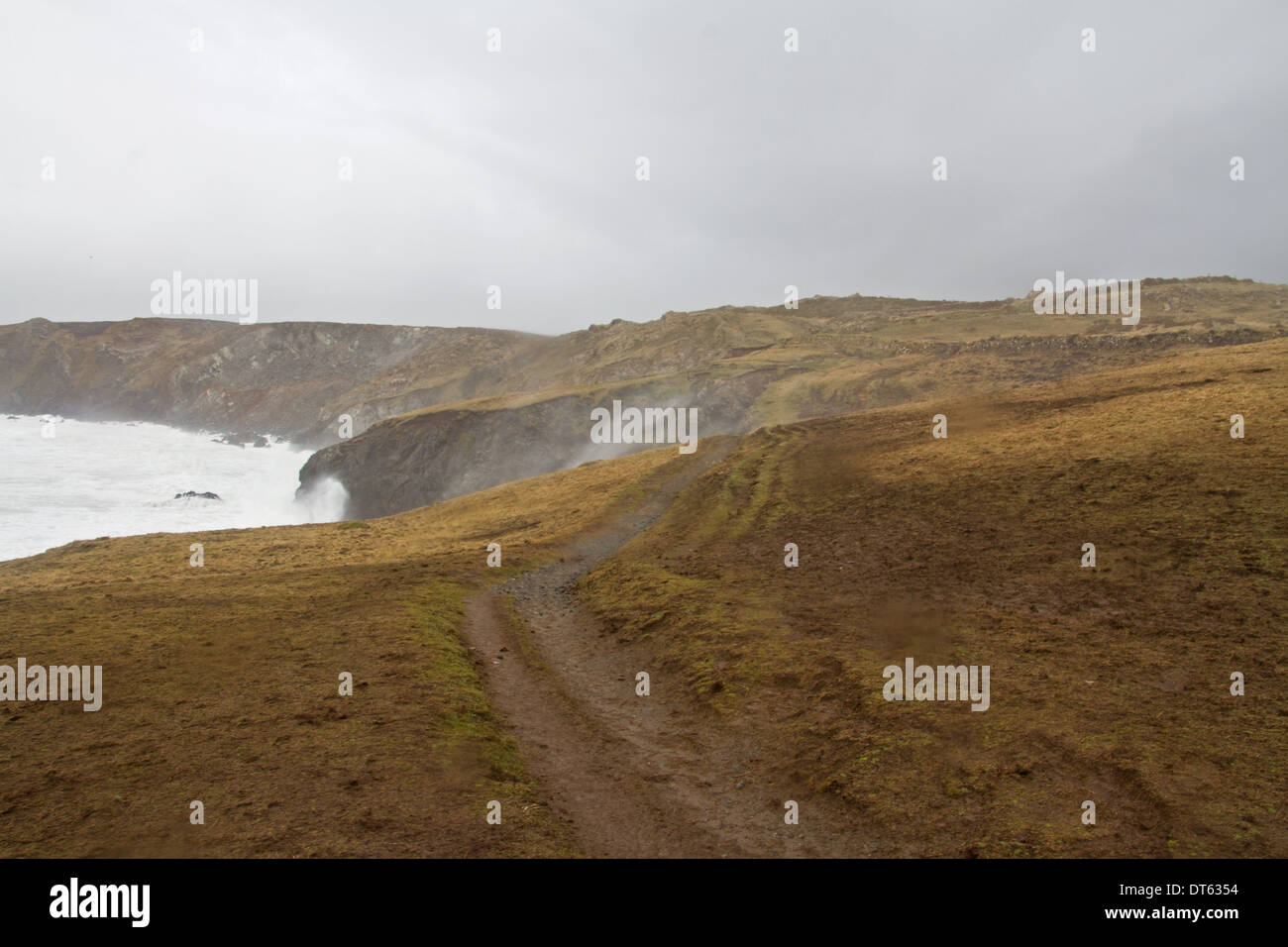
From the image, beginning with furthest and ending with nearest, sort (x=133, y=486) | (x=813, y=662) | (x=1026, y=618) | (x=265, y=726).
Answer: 1. (x=133, y=486)
2. (x=1026, y=618)
3. (x=813, y=662)
4. (x=265, y=726)

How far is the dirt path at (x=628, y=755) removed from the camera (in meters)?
11.7

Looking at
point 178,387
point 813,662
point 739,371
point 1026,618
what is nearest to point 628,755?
point 813,662

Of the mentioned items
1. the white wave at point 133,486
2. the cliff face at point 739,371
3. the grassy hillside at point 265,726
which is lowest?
the grassy hillside at point 265,726

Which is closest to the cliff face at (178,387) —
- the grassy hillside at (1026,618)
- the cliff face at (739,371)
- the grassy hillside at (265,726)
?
the cliff face at (739,371)

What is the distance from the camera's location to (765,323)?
12912 centimetres

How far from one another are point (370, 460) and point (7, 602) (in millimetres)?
65897

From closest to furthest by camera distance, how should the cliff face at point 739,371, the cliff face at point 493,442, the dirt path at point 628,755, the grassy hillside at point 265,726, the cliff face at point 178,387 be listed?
the grassy hillside at point 265,726 < the dirt path at point 628,755 < the cliff face at point 739,371 < the cliff face at point 493,442 < the cliff face at point 178,387

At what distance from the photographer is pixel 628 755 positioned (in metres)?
15.1

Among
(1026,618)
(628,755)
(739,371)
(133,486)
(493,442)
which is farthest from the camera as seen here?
(133,486)

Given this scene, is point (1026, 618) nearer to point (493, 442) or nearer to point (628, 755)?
point (628, 755)

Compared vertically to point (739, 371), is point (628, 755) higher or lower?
lower

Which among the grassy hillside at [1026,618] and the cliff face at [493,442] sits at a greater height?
the cliff face at [493,442]

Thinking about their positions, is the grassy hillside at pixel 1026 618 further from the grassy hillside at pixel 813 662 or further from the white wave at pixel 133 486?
the white wave at pixel 133 486

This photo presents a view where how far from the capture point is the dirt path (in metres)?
11.7
